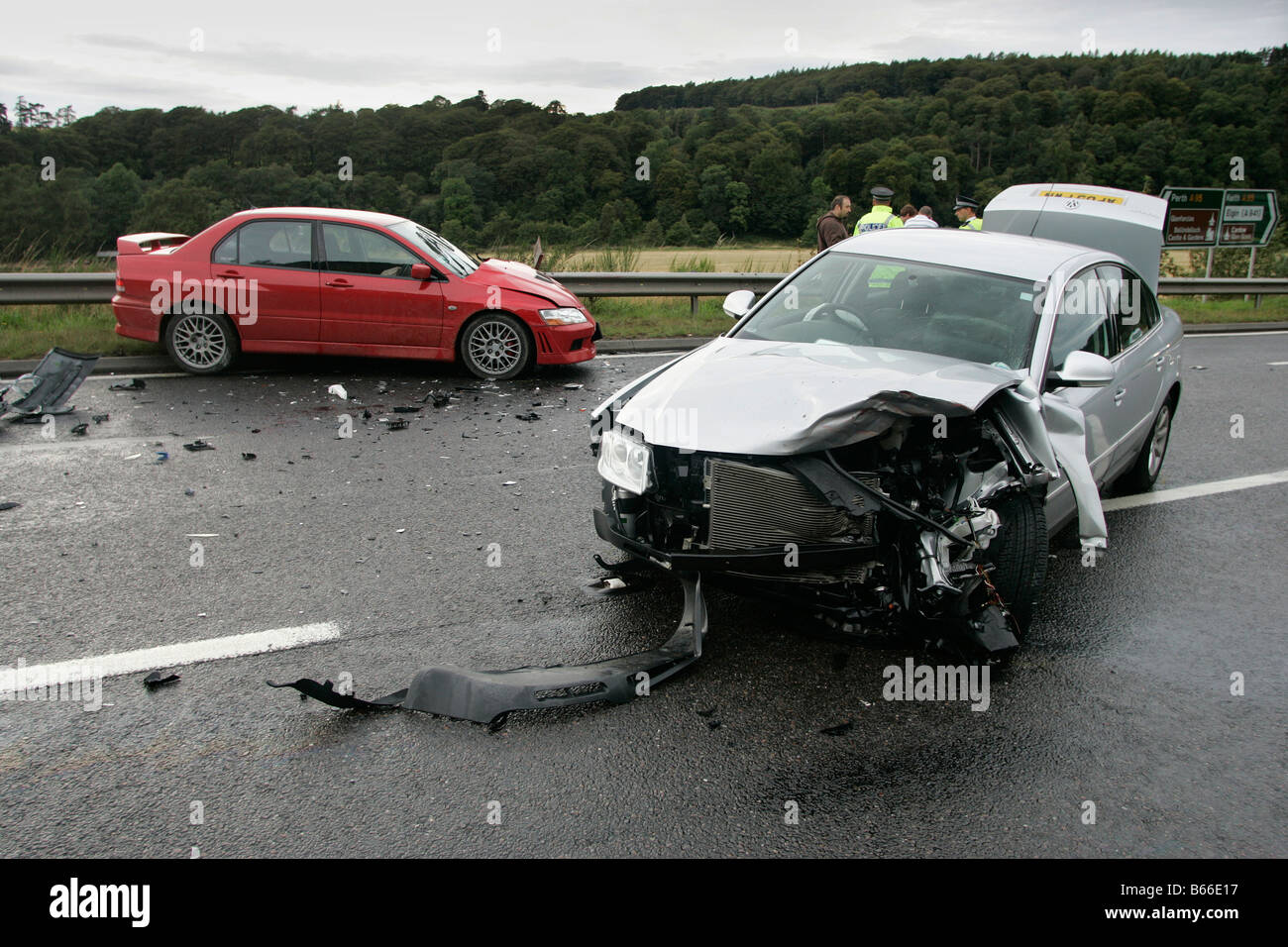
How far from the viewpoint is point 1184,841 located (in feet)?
10.5

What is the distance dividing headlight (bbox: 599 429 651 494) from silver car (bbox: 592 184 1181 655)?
1 cm

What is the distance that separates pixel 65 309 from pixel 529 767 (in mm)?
11427

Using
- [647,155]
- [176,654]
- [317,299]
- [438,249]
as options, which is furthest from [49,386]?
[647,155]

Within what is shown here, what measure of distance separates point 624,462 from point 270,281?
6.96m

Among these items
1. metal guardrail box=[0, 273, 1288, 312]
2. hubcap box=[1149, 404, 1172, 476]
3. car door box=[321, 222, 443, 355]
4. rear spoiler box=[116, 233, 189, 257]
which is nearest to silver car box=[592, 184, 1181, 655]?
hubcap box=[1149, 404, 1172, 476]

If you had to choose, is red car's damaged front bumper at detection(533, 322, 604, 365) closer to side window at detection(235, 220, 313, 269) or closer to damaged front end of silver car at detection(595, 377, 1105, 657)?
side window at detection(235, 220, 313, 269)

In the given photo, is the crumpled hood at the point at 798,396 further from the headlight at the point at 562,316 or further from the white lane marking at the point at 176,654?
the headlight at the point at 562,316

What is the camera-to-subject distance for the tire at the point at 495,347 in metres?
10.3

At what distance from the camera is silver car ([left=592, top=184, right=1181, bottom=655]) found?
13.1ft

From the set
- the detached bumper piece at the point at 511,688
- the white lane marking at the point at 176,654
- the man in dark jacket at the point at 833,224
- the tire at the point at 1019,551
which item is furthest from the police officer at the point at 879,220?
the white lane marking at the point at 176,654

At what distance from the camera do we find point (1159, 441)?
723cm
